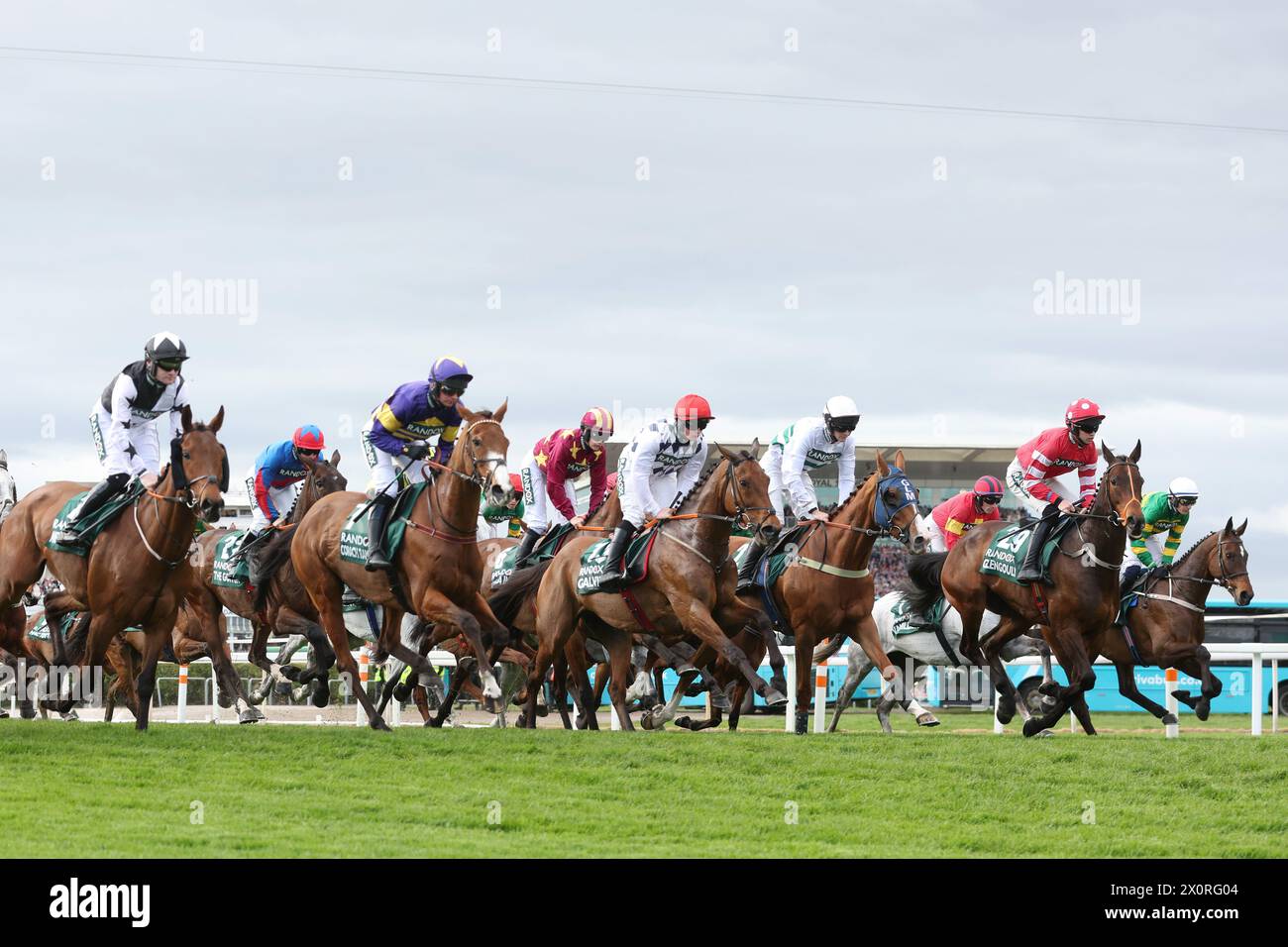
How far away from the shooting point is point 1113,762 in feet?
37.4

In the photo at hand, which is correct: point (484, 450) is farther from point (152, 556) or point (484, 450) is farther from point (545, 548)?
point (545, 548)

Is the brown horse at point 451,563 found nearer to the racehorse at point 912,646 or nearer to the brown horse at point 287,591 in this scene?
the brown horse at point 287,591

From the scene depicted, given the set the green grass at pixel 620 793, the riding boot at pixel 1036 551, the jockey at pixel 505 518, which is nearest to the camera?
the green grass at pixel 620 793

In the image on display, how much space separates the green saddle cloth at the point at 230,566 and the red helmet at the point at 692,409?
189 inches

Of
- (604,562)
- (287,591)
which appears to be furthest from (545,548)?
(604,562)

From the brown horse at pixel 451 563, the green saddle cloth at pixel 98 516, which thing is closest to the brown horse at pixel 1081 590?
the brown horse at pixel 451 563

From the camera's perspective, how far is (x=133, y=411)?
12664 millimetres

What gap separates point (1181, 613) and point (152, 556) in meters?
8.73

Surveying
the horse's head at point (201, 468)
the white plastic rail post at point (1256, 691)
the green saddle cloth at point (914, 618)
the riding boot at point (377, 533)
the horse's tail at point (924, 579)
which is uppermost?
the horse's head at point (201, 468)

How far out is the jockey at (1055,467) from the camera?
14.0 m

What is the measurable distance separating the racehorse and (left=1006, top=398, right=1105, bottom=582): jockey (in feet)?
6.24

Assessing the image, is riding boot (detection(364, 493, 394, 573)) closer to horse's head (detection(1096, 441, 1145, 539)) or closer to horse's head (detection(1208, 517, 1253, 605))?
horse's head (detection(1096, 441, 1145, 539))

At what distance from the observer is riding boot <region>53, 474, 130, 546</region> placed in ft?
41.2
